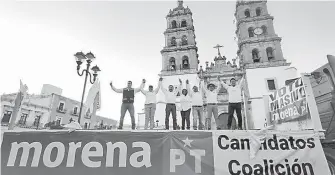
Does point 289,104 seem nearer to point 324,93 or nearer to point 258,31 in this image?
point 324,93

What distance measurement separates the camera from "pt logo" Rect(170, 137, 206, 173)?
13.2ft

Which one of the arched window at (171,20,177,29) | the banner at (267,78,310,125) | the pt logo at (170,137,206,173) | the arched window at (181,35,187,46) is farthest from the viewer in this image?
the arched window at (171,20,177,29)

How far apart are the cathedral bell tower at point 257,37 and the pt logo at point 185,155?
2003 cm

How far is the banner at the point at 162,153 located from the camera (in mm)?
3969

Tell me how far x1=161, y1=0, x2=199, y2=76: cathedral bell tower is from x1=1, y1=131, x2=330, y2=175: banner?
1905 centimetres

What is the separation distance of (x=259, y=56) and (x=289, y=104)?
18872 millimetres

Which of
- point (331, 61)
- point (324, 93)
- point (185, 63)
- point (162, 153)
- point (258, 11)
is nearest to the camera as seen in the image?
point (162, 153)

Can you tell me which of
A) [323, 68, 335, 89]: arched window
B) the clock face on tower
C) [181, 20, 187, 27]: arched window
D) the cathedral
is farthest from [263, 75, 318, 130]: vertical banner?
[181, 20, 187, 27]: arched window

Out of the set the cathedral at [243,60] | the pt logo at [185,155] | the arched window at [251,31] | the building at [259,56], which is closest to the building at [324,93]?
the pt logo at [185,155]

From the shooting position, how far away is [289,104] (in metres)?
5.41

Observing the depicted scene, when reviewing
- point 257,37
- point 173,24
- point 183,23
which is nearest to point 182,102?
point 257,37

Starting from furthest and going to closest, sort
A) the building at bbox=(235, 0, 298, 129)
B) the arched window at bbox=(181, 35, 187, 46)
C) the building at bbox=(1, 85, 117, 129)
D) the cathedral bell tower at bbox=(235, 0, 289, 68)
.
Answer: the building at bbox=(1, 85, 117, 129)
the arched window at bbox=(181, 35, 187, 46)
the cathedral bell tower at bbox=(235, 0, 289, 68)
the building at bbox=(235, 0, 298, 129)

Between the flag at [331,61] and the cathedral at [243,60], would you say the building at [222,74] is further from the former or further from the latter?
the flag at [331,61]

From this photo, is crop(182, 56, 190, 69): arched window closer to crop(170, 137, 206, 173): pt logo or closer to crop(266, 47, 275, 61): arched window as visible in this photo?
crop(266, 47, 275, 61): arched window
